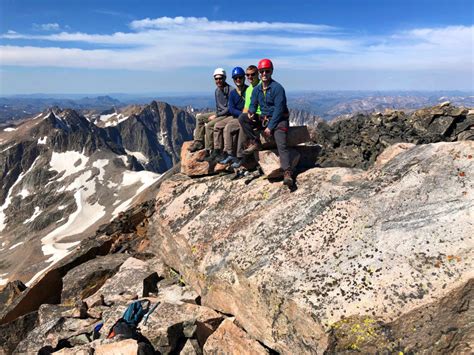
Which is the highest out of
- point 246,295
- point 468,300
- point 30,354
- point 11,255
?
point 468,300

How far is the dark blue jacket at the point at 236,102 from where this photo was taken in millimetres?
15336

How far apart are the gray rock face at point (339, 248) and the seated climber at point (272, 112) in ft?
3.82

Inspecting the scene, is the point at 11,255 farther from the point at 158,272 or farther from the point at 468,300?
the point at 468,300

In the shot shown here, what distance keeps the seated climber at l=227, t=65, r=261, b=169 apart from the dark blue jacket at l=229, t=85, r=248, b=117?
53cm

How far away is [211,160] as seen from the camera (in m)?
17.6

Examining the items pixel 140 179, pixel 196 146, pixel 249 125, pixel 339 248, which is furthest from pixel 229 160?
pixel 140 179

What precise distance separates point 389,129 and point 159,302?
163 feet

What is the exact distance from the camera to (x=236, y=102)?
1541 cm

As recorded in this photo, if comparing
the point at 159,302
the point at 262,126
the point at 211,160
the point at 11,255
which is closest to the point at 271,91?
the point at 262,126

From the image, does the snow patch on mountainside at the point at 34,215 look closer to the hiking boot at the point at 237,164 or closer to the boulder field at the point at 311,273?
the boulder field at the point at 311,273

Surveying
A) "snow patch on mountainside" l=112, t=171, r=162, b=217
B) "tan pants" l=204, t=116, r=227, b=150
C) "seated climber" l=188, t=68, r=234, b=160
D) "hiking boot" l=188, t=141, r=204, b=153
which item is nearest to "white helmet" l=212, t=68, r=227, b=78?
"seated climber" l=188, t=68, r=234, b=160

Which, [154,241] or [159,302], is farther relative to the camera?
[154,241]

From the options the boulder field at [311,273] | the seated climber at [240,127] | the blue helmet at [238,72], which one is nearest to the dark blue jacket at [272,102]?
the seated climber at [240,127]

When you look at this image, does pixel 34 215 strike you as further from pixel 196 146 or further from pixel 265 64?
pixel 265 64
